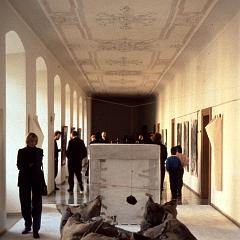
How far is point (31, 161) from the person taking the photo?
7.82 m

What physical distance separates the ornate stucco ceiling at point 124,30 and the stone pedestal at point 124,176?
2.89m

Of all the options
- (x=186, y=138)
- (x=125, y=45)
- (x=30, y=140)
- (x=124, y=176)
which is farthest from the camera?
(x=186, y=138)

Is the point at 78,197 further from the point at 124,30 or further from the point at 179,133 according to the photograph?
the point at 179,133

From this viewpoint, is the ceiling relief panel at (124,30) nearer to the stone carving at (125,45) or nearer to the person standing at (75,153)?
the stone carving at (125,45)

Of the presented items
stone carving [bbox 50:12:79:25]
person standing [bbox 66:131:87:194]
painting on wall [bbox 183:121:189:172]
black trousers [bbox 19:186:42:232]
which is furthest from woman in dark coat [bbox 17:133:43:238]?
painting on wall [bbox 183:121:189:172]

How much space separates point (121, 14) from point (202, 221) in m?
4.52

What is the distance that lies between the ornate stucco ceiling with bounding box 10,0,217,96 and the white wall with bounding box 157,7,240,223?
664 millimetres

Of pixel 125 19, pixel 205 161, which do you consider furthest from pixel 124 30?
pixel 205 161

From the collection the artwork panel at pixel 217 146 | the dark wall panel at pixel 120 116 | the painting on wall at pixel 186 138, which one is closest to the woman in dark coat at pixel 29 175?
the artwork panel at pixel 217 146

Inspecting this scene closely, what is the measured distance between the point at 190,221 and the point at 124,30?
4902 mm

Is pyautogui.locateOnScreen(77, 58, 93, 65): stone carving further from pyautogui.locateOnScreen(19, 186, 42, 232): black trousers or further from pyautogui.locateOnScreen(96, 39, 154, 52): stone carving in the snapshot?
pyautogui.locateOnScreen(19, 186, 42, 232): black trousers

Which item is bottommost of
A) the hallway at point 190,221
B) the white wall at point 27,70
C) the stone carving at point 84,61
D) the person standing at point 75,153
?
the hallway at point 190,221

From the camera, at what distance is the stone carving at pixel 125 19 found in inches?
390

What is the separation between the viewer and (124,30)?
11414 millimetres
